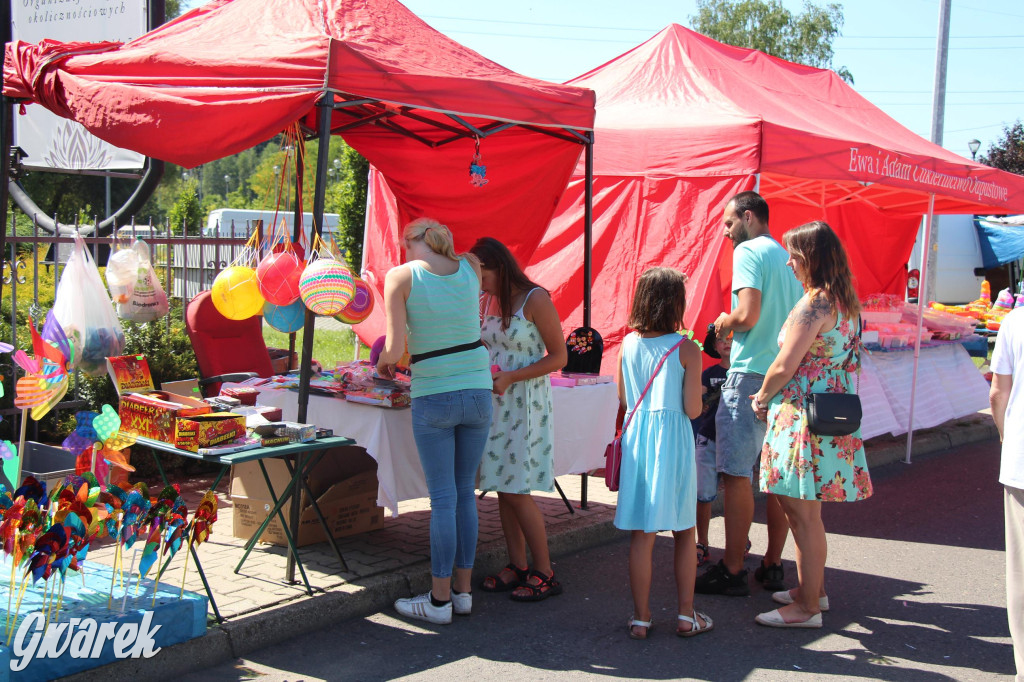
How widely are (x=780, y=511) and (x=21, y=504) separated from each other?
3446 millimetres

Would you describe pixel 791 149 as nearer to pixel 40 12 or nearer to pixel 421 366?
pixel 421 366

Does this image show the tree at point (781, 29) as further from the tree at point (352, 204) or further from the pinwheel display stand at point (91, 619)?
the pinwheel display stand at point (91, 619)

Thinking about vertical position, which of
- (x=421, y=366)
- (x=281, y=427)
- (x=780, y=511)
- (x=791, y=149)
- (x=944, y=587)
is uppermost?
(x=791, y=149)

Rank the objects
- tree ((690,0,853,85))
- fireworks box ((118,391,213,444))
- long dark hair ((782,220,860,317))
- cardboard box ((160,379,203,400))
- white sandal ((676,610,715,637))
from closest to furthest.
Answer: fireworks box ((118,391,213,444)) < long dark hair ((782,220,860,317)) < white sandal ((676,610,715,637)) < cardboard box ((160,379,203,400)) < tree ((690,0,853,85))

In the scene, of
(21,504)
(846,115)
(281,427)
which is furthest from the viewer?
(846,115)

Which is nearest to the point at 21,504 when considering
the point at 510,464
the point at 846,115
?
the point at 510,464

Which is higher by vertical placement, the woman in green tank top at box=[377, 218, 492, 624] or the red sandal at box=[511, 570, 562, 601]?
the woman in green tank top at box=[377, 218, 492, 624]

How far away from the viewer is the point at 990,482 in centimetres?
764

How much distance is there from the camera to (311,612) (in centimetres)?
414

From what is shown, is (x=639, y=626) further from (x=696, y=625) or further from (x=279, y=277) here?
(x=279, y=277)

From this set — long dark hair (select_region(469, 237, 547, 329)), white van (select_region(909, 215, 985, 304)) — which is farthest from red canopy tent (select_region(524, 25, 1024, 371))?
white van (select_region(909, 215, 985, 304))

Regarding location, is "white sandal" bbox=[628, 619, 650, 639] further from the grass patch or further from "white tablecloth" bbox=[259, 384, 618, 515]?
A: the grass patch

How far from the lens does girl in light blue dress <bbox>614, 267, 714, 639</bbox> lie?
403cm

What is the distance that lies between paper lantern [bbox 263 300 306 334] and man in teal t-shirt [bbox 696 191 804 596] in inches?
83.2
